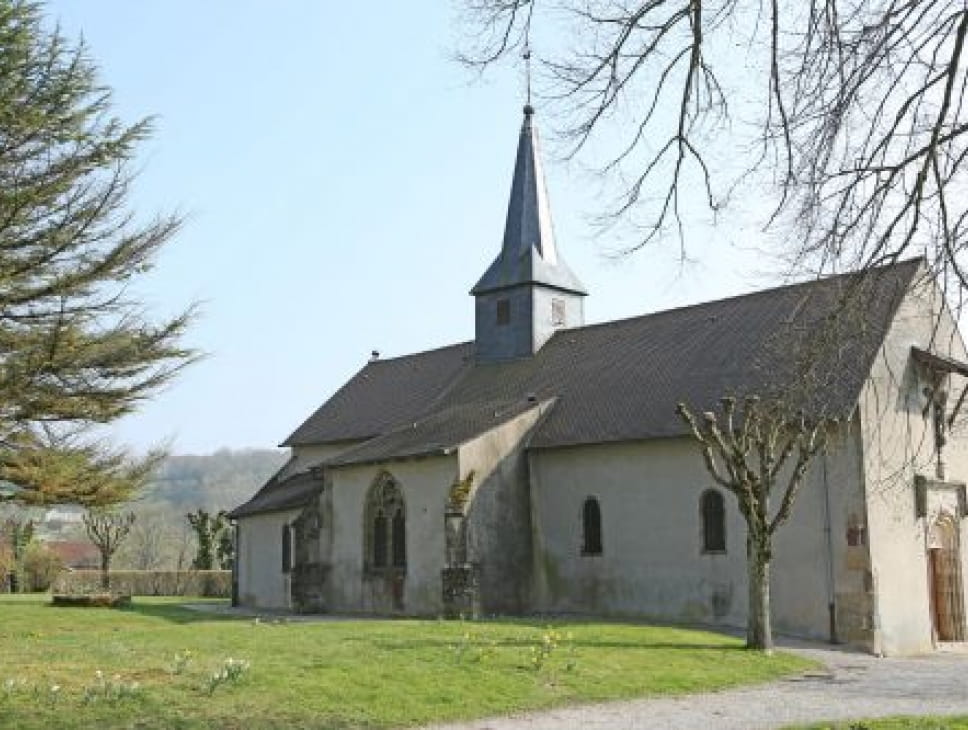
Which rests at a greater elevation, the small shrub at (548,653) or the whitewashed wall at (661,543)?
the whitewashed wall at (661,543)

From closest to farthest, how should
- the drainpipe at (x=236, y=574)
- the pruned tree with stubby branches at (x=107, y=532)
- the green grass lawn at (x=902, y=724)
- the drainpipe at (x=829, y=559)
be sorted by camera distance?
the green grass lawn at (x=902, y=724) → the drainpipe at (x=829, y=559) → the drainpipe at (x=236, y=574) → the pruned tree with stubby branches at (x=107, y=532)

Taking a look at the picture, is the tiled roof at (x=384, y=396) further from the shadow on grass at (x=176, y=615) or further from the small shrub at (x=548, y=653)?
the small shrub at (x=548, y=653)

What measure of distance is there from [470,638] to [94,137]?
12407 mm

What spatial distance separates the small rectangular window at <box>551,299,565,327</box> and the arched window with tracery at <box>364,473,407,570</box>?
9113mm

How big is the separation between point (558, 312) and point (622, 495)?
33.3ft

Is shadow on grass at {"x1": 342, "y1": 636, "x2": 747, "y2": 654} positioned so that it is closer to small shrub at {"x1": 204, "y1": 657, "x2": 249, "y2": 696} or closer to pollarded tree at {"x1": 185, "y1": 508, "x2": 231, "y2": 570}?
small shrub at {"x1": 204, "y1": 657, "x2": 249, "y2": 696}

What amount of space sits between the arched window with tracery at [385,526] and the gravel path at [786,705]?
13.2 metres

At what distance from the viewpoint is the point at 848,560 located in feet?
73.7

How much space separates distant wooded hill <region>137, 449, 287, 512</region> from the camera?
140 meters

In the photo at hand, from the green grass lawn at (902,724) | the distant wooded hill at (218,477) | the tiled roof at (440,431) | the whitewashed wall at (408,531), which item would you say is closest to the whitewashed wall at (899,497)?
the tiled roof at (440,431)

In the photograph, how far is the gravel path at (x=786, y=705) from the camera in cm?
1242

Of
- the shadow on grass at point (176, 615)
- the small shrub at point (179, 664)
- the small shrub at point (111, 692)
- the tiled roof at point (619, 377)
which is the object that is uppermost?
the tiled roof at point (619, 377)

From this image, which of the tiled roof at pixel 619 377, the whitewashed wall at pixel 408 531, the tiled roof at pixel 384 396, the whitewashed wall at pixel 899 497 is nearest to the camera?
the whitewashed wall at pixel 899 497

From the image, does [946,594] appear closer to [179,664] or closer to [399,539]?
[399,539]
